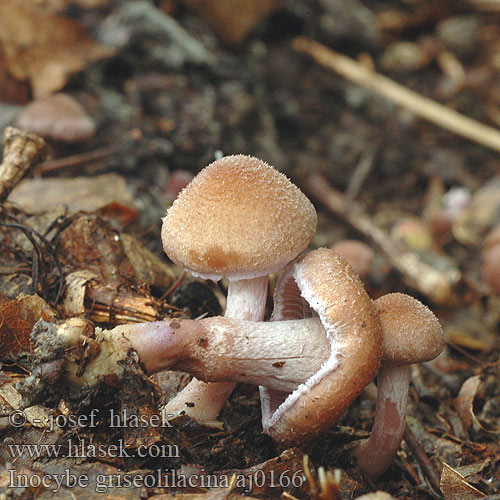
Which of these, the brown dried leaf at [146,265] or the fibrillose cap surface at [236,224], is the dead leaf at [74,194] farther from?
the fibrillose cap surface at [236,224]

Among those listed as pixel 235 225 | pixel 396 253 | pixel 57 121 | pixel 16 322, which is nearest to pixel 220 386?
pixel 235 225

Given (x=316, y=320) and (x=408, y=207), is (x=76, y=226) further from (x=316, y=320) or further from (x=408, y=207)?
(x=408, y=207)

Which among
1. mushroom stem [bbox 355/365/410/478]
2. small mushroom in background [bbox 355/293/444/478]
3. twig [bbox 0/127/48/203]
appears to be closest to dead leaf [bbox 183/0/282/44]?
twig [bbox 0/127/48/203]

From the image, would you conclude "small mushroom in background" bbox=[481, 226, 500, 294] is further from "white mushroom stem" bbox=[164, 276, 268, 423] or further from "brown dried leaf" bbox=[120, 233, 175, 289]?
"white mushroom stem" bbox=[164, 276, 268, 423]

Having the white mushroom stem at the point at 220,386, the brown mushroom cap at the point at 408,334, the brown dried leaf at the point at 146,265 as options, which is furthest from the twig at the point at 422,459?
the brown dried leaf at the point at 146,265

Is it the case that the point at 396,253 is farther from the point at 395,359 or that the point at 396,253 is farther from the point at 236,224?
the point at 236,224

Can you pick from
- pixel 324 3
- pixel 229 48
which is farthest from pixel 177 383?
pixel 324 3
